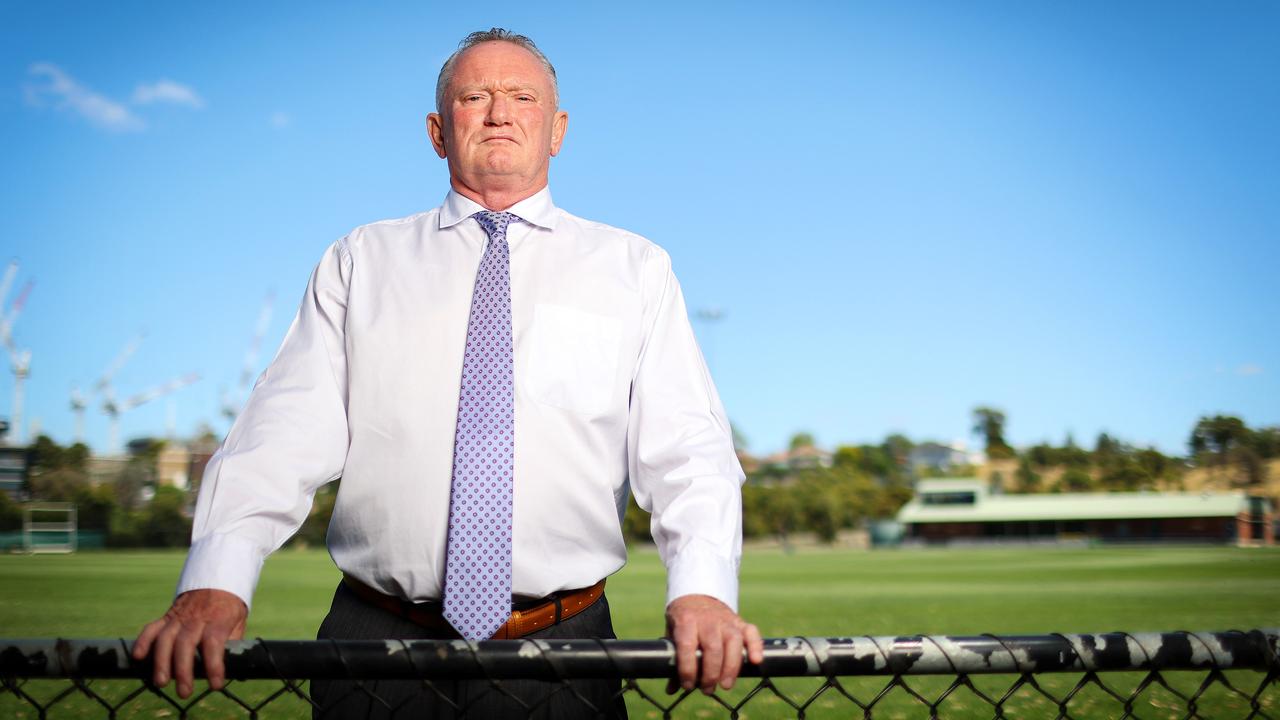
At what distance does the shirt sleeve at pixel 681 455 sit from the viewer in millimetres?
1751

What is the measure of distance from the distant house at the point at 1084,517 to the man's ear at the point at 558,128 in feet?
287

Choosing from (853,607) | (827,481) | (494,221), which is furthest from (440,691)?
(827,481)

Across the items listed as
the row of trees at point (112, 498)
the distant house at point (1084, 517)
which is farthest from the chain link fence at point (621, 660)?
the distant house at point (1084, 517)

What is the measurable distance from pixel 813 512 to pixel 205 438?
8979 centimetres

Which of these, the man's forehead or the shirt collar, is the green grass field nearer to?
the shirt collar

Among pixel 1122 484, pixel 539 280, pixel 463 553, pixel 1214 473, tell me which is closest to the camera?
pixel 463 553

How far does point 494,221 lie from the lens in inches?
85.3

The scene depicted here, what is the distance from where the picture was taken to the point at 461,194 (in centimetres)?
226

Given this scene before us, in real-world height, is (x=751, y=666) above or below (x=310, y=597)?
above

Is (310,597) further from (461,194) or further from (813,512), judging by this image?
(813,512)

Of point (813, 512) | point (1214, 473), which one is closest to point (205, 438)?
point (813, 512)

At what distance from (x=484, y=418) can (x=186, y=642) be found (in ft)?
2.10

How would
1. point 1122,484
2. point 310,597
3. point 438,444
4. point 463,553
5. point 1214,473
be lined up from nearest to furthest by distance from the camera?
point 463,553 < point 438,444 < point 310,597 < point 1122,484 < point 1214,473

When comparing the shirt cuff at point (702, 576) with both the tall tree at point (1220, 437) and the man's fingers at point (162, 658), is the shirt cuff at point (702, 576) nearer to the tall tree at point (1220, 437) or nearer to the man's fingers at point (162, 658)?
the man's fingers at point (162, 658)
